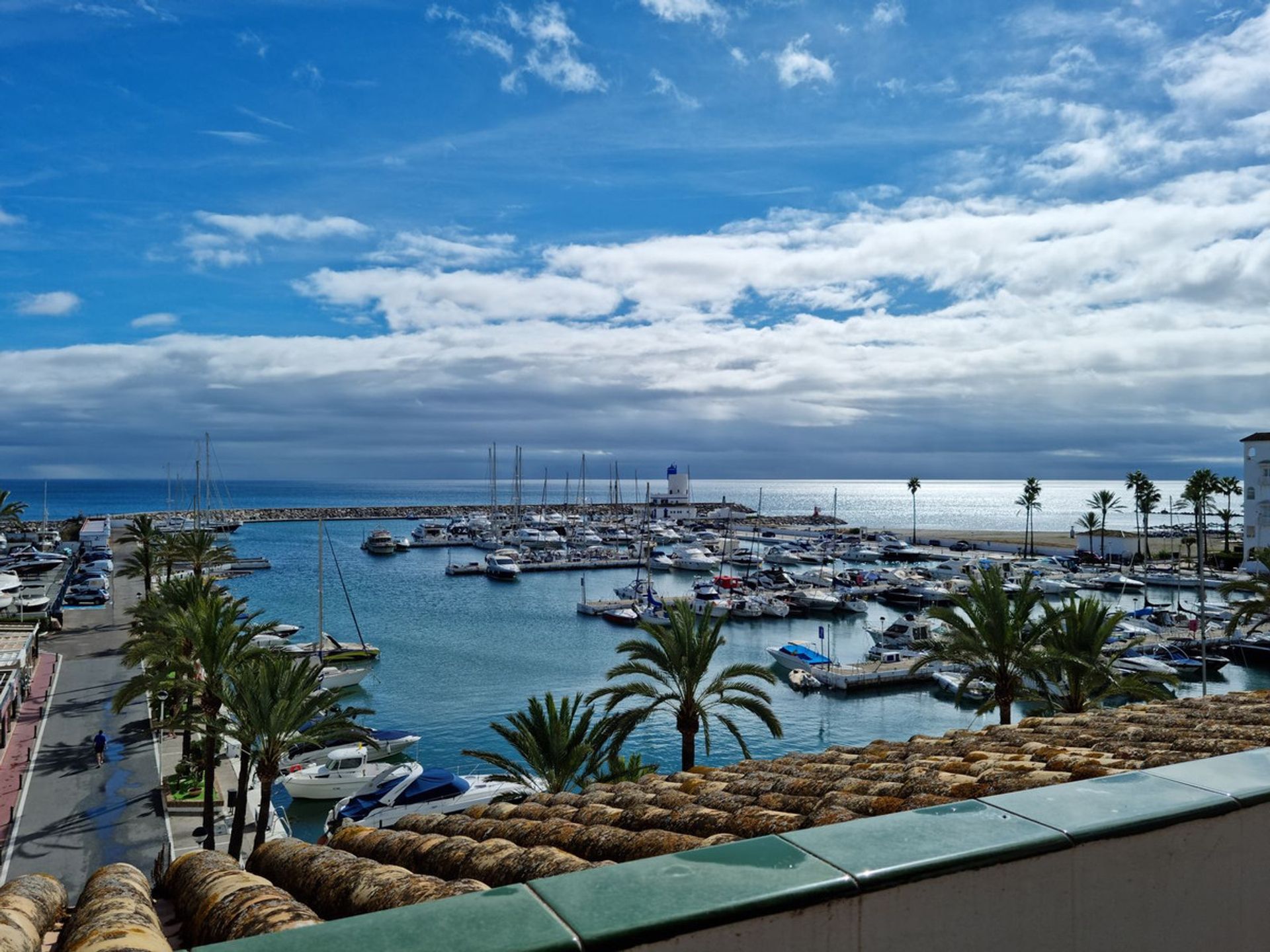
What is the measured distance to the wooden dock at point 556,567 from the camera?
8319 centimetres

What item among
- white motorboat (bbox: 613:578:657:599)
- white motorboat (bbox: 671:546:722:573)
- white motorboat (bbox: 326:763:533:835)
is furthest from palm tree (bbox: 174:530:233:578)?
white motorboat (bbox: 671:546:722:573)

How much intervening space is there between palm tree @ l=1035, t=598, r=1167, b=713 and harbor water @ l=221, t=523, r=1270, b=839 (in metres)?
10.2

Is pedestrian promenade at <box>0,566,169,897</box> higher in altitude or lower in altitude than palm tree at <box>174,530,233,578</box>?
lower

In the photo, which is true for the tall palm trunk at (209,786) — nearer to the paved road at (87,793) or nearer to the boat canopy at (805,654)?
the paved road at (87,793)

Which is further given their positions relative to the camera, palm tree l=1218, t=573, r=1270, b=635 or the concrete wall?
palm tree l=1218, t=573, r=1270, b=635

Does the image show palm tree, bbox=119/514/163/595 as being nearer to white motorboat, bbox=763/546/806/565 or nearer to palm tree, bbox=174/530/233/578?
palm tree, bbox=174/530/233/578

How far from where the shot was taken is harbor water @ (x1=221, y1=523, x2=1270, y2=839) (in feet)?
113

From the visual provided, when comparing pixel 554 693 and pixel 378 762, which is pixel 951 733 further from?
pixel 554 693

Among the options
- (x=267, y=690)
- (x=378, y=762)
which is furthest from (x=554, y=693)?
(x=267, y=690)

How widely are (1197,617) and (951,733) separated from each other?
5255cm

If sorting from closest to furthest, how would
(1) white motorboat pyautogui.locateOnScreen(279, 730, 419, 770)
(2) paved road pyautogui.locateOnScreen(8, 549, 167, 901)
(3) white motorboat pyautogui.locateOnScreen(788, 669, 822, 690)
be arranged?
1. (2) paved road pyautogui.locateOnScreen(8, 549, 167, 901)
2. (1) white motorboat pyautogui.locateOnScreen(279, 730, 419, 770)
3. (3) white motorboat pyautogui.locateOnScreen(788, 669, 822, 690)

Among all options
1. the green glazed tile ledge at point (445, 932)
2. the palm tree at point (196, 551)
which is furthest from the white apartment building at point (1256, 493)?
the green glazed tile ledge at point (445, 932)

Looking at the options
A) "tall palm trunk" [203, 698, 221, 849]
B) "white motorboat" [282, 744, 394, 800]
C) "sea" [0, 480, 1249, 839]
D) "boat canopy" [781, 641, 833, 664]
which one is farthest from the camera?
"boat canopy" [781, 641, 833, 664]

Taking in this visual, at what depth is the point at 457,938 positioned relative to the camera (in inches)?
75.3
